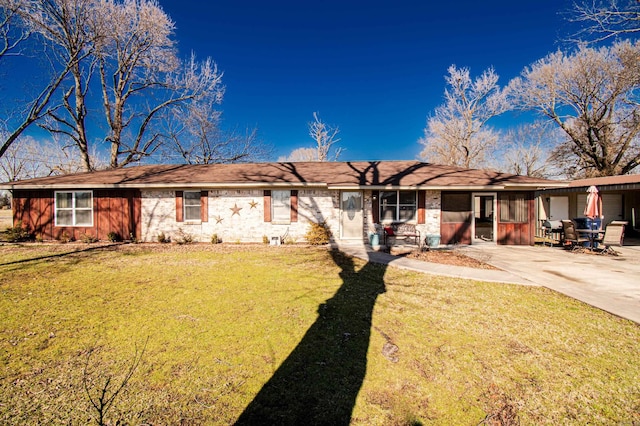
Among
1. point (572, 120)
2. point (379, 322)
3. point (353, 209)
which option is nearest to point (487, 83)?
point (572, 120)

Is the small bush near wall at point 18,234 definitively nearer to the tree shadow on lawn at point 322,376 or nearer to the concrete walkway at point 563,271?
the concrete walkway at point 563,271

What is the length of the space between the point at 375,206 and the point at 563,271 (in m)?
6.76

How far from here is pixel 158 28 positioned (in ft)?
63.0

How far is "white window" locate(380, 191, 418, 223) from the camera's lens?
12.6 metres

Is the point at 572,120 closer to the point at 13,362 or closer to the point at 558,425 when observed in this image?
the point at 558,425

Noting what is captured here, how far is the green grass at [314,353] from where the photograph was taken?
268cm

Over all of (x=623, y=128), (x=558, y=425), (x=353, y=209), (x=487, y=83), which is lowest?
(x=558, y=425)

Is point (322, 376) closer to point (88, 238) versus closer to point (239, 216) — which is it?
point (239, 216)

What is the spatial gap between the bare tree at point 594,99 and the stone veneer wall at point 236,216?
929 inches

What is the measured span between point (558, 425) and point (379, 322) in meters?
2.36

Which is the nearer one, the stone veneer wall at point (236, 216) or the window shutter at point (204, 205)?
the stone veneer wall at point (236, 216)

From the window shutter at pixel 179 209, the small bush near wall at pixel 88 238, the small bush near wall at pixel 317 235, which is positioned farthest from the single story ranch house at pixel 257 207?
the small bush near wall at pixel 317 235

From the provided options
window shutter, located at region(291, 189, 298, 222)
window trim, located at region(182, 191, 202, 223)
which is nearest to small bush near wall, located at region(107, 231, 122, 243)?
window trim, located at region(182, 191, 202, 223)

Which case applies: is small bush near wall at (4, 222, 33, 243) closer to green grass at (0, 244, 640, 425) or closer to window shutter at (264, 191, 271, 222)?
green grass at (0, 244, 640, 425)
